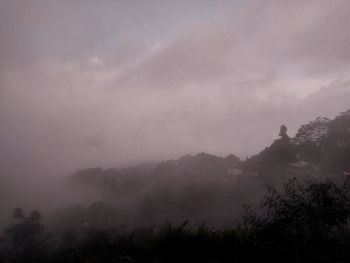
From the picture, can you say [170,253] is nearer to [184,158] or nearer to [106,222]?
[106,222]

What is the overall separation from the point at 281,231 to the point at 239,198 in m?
72.2

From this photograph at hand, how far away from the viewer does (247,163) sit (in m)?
90.9

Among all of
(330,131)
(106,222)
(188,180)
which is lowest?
(106,222)

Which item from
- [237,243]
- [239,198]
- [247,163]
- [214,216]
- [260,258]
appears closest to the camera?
[260,258]

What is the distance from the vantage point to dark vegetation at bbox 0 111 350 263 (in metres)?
9.72

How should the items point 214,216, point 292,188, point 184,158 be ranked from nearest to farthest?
point 292,188, point 214,216, point 184,158

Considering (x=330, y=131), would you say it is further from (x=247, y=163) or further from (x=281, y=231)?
(x=281, y=231)

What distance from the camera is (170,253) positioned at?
360 inches

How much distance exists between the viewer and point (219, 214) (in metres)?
74.1

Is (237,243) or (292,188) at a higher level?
(292,188)

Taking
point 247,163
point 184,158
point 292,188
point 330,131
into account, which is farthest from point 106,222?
point 292,188

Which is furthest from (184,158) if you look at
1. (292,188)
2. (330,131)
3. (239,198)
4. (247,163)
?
(292,188)

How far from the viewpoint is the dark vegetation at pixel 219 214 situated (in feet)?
31.9

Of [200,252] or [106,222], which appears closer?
[200,252]
